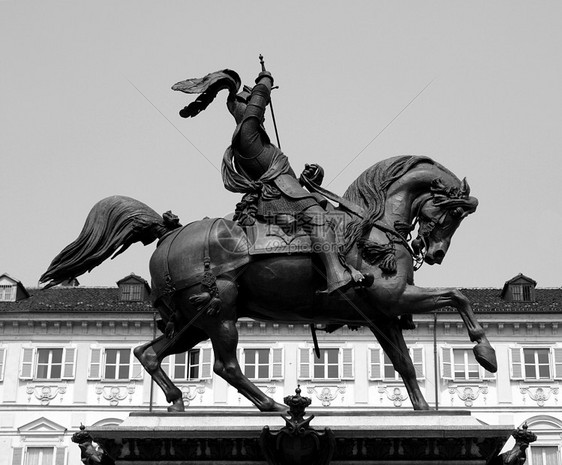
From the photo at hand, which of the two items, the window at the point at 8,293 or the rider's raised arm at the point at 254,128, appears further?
the window at the point at 8,293

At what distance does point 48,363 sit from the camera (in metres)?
59.4

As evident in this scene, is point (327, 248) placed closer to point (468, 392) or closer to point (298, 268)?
point (298, 268)

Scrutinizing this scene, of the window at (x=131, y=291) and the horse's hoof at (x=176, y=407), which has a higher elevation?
the window at (x=131, y=291)

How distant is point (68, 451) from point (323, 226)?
42987mm

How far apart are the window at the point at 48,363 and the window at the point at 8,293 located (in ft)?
16.9

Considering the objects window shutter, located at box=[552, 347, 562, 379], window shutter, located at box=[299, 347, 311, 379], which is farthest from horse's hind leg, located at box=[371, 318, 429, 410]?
window shutter, located at box=[552, 347, 562, 379]

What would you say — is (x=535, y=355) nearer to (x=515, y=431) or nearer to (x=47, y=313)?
(x=47, y=313)

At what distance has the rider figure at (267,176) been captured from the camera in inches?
680

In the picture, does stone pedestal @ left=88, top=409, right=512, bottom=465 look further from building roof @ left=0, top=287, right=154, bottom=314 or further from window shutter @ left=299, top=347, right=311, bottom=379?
building roof @ left=0, top=287, right=154, bottom=314

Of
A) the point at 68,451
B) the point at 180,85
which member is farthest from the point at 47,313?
the point at 180,85

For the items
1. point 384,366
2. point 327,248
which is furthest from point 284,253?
point 384,366

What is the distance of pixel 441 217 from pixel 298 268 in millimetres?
2136

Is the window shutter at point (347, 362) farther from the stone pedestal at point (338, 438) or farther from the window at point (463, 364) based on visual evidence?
the stone pedestal at point (338, 438)

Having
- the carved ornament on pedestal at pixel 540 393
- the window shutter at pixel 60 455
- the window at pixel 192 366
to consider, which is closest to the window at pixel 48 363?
the window shutter at pixel 60 455
